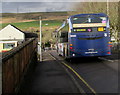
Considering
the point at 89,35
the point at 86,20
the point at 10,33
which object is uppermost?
the point at 10,33

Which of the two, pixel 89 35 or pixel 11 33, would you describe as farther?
pixel 11 33

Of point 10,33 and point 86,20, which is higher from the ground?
point 10,33

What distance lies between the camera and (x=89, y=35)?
1623 centimetres

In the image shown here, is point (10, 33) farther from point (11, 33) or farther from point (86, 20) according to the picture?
point (86, 20)

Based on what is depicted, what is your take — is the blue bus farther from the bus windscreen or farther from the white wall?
the white wall

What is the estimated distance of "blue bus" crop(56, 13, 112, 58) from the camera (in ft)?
53.3

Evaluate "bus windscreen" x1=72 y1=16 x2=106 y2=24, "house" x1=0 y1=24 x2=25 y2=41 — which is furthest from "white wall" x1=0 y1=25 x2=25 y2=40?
"bus windscreen" x1=72 y1=16 x2=106 y2=24

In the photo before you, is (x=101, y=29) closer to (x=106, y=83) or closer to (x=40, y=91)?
(x=106, y=83)

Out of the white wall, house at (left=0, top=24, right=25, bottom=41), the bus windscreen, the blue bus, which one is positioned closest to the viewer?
the blue bus

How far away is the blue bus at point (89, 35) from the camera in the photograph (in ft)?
53.3

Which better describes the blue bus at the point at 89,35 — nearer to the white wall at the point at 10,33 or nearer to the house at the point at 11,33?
the white wall at the point at 10,33

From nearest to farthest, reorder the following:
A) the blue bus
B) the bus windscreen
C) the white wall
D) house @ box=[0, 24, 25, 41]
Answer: the blue bus → the bus windscreen → house @ box=[0, 24, 25, 41] → the white wall

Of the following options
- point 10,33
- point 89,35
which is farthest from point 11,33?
point 89,35

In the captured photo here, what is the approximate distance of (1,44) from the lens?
55594 millimetres
